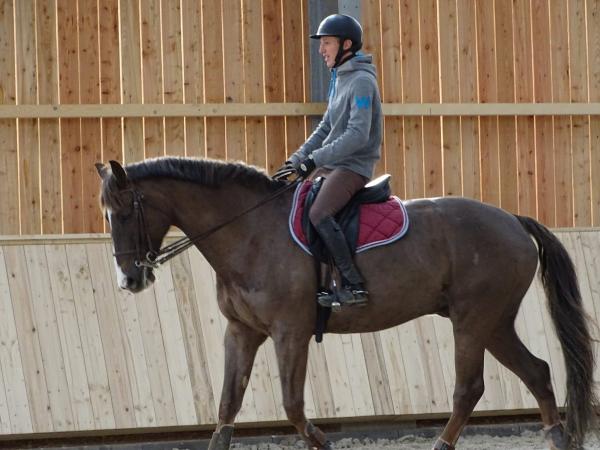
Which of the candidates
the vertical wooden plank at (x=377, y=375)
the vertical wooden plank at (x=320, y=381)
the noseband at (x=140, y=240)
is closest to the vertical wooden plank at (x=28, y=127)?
the vertical wooden plank at (x=320, y=381)

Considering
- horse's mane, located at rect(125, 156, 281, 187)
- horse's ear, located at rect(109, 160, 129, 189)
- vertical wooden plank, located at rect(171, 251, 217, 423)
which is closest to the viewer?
horse's ear, located at rect(109, 160, 129, 189)

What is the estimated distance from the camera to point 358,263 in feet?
20.6

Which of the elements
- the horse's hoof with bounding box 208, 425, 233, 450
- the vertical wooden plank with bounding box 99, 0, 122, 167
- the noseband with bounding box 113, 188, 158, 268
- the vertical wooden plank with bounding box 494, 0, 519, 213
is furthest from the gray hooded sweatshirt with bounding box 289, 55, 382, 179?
the vertical wooden plank with bounding box 494, 0, 519, 213

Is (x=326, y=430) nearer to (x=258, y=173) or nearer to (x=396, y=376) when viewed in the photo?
(x=396, y=376)

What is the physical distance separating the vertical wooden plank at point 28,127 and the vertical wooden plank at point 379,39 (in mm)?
2554

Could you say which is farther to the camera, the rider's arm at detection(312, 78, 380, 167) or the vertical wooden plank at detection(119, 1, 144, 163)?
the vertical wooden plank at detection(119, 1, 144, 163)

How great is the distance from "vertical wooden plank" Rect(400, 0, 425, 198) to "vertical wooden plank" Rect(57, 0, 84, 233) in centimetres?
255

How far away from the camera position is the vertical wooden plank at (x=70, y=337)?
7.77 m

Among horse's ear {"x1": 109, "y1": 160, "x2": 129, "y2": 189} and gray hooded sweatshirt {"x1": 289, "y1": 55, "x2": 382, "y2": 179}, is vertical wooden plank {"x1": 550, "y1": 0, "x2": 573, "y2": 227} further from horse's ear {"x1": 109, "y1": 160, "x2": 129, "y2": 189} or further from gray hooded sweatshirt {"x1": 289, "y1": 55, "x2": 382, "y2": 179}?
horse's ear {"x1": 109, "y1": 160, "x2": 129, "y2": 189}

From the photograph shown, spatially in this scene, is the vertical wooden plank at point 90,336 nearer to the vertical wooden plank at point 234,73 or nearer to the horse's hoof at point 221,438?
the vertical wooden plank at point 234,73

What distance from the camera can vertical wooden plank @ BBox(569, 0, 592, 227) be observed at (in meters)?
9.60

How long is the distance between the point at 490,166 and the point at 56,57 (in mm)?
3537

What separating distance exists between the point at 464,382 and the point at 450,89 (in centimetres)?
352

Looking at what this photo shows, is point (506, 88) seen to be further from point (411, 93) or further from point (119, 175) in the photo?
point (119, 175)
